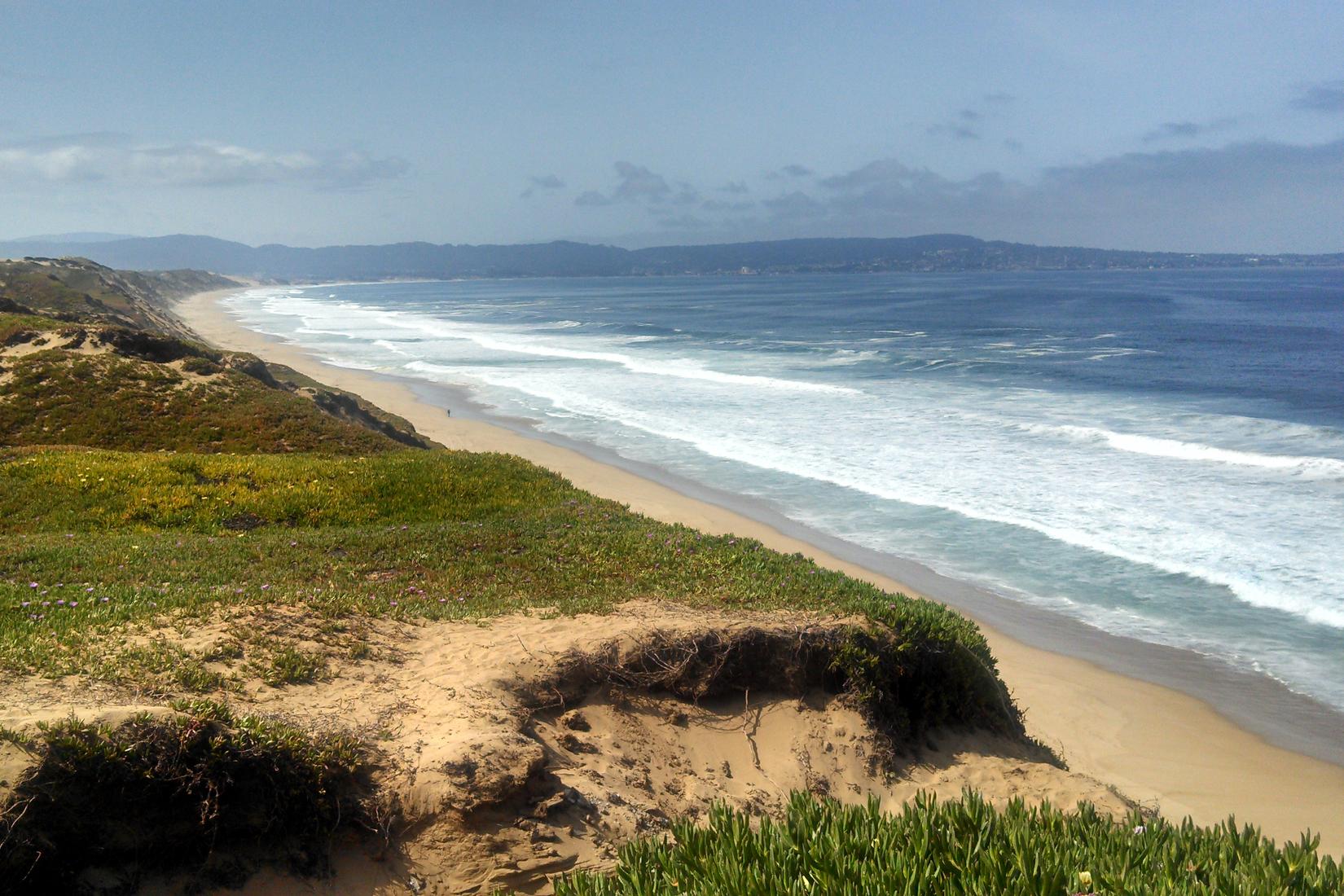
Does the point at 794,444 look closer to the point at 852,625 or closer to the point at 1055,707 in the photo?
the point at 1055,707

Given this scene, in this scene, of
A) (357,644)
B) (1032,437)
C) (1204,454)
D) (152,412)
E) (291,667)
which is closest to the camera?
(291,667)

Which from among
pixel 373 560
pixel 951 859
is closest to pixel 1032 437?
pixel 373 560

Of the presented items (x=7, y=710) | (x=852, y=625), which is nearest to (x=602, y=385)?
(x=852, y=625)

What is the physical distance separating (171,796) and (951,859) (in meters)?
3.87

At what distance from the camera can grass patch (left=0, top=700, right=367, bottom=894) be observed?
427cm

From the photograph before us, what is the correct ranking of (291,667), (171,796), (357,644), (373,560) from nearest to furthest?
(171,796), (291,667), (357,644), (373,560)

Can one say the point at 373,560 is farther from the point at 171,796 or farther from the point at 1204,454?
the point at 1204,454

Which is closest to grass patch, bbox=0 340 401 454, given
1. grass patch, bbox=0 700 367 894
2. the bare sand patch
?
the bare sand patch

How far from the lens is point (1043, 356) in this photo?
51.2 metres

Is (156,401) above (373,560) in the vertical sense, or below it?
above

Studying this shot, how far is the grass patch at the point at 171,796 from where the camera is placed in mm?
4273

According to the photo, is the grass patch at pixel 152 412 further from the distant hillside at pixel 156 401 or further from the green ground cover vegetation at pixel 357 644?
the green ground cover vegetation at pixel 357 644

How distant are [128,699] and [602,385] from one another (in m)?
37.5

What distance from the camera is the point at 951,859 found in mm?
4004
